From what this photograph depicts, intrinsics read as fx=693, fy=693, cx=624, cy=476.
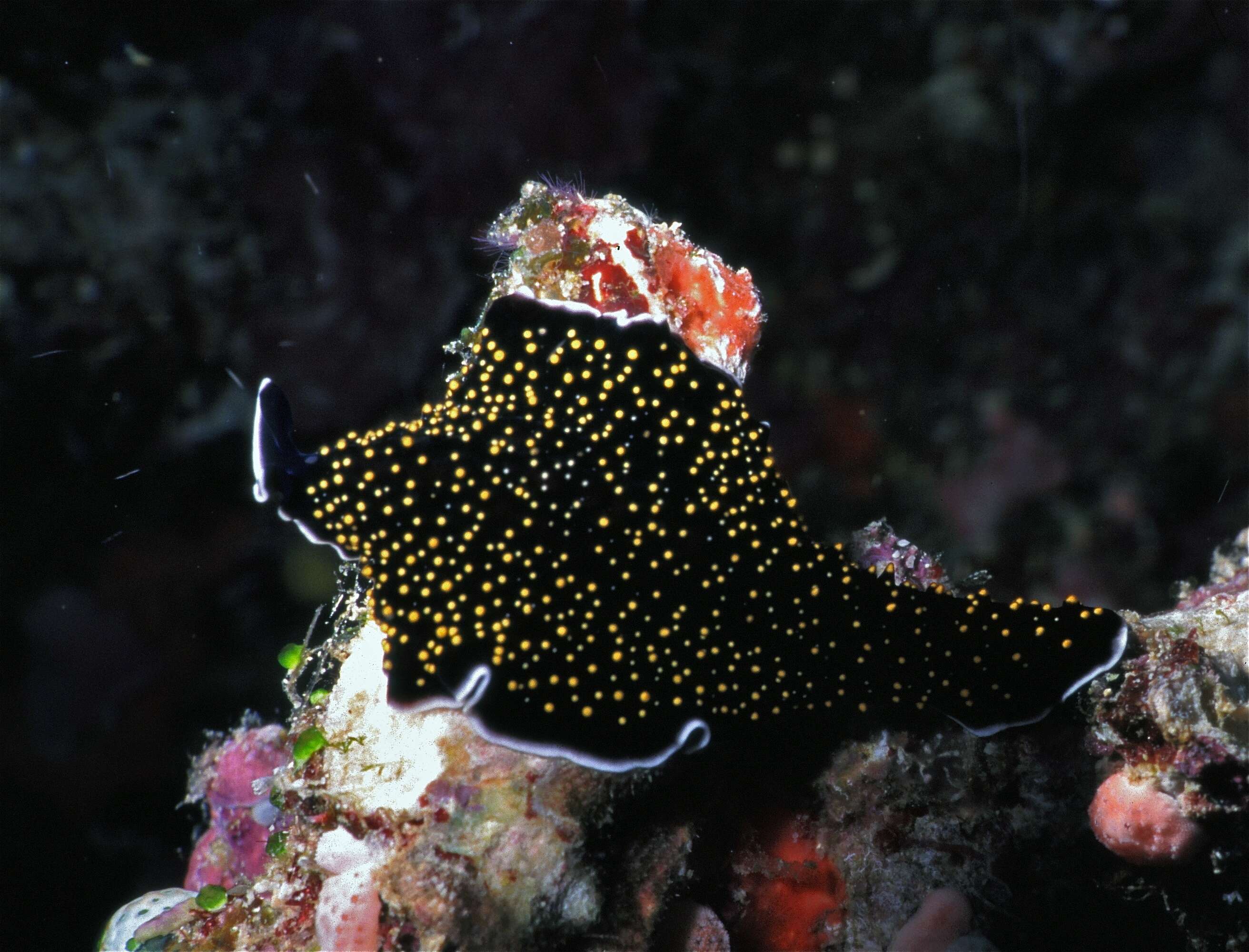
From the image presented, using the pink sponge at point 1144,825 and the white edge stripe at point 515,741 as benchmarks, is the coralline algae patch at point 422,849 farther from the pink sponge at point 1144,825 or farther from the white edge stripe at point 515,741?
the pink sponge at point 1144,825

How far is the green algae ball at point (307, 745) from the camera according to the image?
2.38 metres

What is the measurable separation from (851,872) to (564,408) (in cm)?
228

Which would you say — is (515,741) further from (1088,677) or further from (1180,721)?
(1180,721)

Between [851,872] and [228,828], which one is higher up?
[851,872]

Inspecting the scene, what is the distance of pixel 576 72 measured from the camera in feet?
16.3

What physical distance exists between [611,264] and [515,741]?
178 cm

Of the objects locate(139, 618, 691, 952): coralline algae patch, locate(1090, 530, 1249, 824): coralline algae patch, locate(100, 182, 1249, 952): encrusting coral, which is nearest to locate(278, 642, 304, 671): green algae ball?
locate(100, 182, 1249, 952): encrusting coral

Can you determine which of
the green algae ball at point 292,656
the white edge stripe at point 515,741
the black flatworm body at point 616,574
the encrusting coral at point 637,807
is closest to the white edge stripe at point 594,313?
the black flatworm body at point 616,574

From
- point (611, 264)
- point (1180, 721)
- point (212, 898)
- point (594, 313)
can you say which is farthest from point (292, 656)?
point (1180, 721)

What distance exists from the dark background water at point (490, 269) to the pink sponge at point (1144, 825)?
4147 millimetres

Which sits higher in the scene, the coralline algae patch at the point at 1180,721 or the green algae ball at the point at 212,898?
the coralline algae patch at the point at 1180,721

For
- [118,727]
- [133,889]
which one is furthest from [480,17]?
[133,889]

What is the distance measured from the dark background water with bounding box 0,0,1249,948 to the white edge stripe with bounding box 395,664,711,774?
3.34 meters

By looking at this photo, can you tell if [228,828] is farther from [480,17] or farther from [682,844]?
[480,17]
